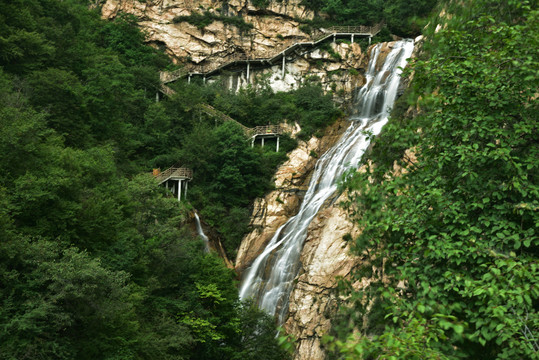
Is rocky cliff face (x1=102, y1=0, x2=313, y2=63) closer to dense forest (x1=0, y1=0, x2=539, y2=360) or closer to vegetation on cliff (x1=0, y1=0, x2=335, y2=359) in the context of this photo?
dense forest (x1=0, y1=0, x2=539, y2=360)

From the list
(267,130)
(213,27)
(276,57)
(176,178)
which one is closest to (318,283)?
(176,178)

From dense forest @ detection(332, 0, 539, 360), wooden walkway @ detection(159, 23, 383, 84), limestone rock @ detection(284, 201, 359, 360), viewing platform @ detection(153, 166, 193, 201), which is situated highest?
wooden walkway @ detection(159, 23, 383, 84)

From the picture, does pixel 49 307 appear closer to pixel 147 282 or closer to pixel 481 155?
pixel 147 282

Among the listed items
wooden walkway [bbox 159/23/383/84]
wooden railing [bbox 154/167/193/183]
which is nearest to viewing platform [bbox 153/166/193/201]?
wooden railing [bbox 154/167/193/183]

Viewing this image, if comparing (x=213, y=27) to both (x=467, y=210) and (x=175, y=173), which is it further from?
(x=467, y=210)

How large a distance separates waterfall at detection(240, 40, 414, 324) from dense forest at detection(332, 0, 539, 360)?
32.8 ft

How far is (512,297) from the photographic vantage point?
16.3 feet

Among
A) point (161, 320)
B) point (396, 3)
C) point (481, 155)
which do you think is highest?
point (396, 3)

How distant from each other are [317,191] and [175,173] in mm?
9868

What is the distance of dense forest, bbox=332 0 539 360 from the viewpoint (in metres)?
5.02

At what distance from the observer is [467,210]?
20.6 ft

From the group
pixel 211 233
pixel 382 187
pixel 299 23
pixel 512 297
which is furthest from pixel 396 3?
pixel 512 297

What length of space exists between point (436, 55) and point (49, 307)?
10960mm

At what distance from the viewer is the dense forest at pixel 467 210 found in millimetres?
5023
